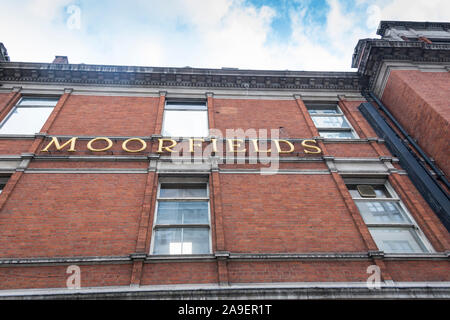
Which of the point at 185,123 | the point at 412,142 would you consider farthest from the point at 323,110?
the point at 185,123

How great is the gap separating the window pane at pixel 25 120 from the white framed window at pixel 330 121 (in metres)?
9.62

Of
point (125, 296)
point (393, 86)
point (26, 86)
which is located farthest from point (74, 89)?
point (393, 86)

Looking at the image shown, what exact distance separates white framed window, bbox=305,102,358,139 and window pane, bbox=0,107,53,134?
9.62 metres

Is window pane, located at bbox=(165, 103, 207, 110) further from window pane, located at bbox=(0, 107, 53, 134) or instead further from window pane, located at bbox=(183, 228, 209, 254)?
window pane, located at bbox=(183, 228, 209, 254)

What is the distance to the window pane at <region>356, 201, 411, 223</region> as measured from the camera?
786 centimetres

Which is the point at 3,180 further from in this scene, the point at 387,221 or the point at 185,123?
the point at 387,221

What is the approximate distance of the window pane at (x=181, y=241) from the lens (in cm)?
669

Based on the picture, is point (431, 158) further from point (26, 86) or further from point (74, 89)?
point (26, 86)

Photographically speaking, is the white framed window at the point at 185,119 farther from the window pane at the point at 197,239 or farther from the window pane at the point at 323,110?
the window pane at the point at 323,110

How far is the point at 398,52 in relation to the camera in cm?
1136

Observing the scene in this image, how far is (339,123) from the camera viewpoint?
440 inches

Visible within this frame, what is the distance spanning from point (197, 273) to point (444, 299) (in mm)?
4628

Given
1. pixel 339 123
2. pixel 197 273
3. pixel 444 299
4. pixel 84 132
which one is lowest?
pixel 444 299

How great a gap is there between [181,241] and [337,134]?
6919 mm
